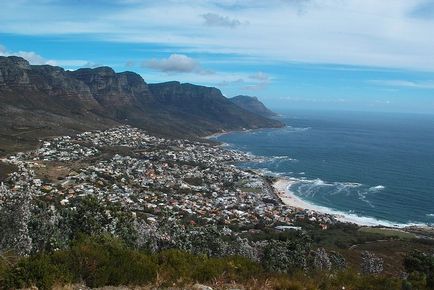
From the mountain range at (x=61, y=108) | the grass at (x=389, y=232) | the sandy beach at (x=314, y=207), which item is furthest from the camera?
the mountain range at (x=61, y=108)

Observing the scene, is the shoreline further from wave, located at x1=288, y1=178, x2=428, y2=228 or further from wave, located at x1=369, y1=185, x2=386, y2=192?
wave, located at x1=369, y1=185, x2=386, y2=192

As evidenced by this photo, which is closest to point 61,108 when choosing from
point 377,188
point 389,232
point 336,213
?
point 377,188

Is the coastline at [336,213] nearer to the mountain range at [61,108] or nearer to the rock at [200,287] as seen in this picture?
the mountain range at [61,108]

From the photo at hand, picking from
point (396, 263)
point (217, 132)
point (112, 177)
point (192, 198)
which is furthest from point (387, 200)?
point (217, 132)

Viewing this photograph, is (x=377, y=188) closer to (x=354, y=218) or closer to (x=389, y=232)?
(x=354, y=218)

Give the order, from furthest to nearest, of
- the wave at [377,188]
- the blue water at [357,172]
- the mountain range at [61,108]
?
1. the mountain range at [61,108]
2. the wave at [377,188]
3. the blue water at [357,172]

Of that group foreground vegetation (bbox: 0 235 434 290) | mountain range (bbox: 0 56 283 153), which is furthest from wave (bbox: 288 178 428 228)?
foreground vegetation (bbox: 0 235 434 290)

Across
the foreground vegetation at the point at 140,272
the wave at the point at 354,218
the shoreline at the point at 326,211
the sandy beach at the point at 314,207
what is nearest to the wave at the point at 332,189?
the sandy beach at the point at 314,207

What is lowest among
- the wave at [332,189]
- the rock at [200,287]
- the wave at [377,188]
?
the wave at [332,189]
